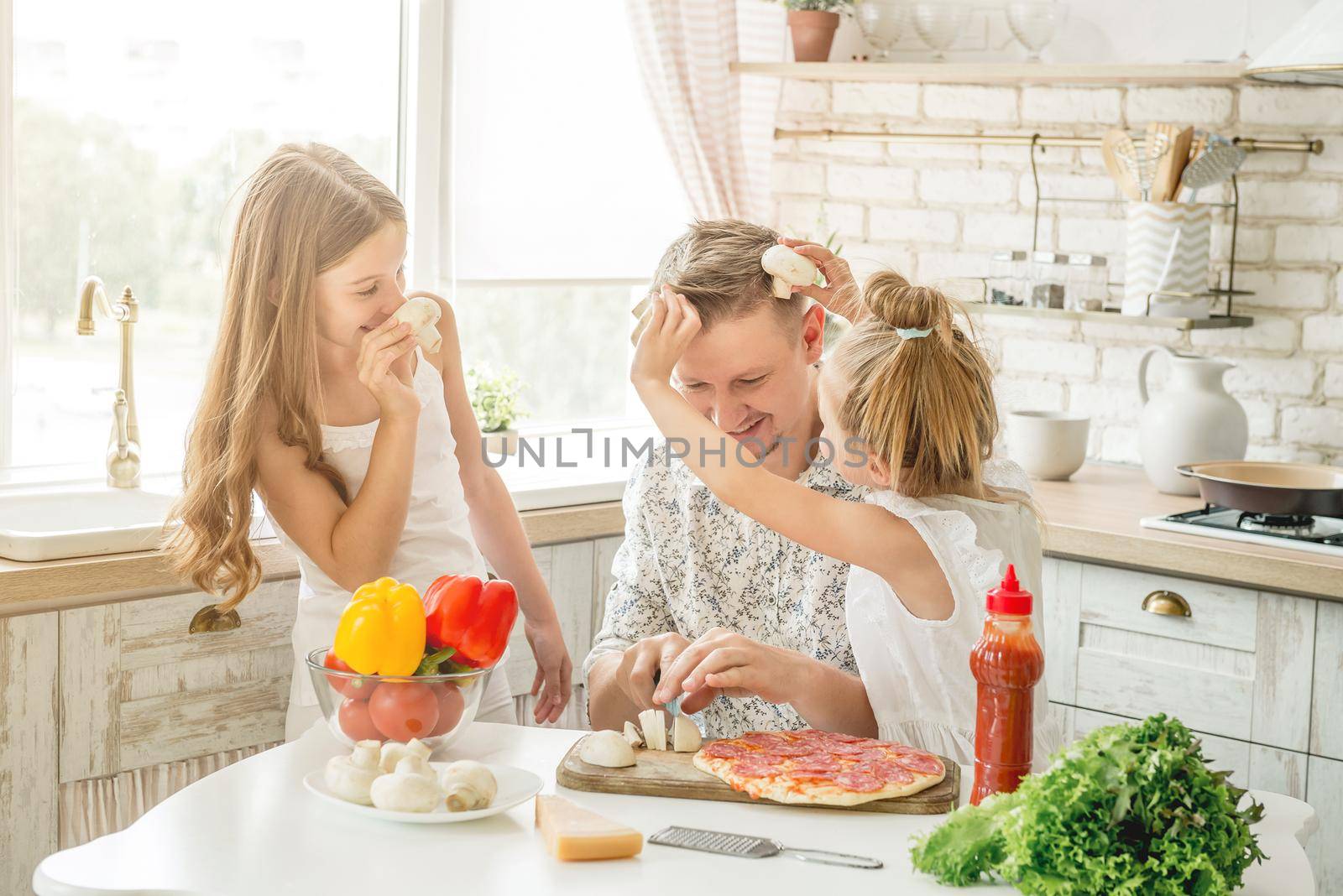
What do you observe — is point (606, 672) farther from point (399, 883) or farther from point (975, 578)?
point (399, 883)

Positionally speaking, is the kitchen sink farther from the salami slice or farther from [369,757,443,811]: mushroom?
the salami slice

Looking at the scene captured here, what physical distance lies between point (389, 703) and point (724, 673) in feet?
1.26

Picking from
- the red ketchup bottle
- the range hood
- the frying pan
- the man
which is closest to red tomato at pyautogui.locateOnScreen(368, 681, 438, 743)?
the man

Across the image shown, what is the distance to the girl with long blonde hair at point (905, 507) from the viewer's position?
161 cm

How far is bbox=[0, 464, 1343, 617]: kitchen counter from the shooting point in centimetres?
199

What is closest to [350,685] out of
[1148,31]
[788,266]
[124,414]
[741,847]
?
[741,847]

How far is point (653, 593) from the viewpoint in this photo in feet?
6.68

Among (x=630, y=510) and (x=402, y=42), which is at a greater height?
(x=402, y=42)

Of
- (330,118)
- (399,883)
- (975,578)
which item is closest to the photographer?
(399,883)

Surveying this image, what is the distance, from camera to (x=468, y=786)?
1250 mm

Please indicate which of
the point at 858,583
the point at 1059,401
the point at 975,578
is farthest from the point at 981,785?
the point at 1059,401

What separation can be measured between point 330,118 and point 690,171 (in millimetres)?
947

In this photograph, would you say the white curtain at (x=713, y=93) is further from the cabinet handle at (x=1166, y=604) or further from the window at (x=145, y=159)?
the cabinet handle at (x=1166, y=604)

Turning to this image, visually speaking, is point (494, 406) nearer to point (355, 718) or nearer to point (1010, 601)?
point (355, 718)
